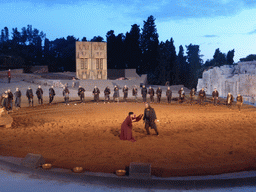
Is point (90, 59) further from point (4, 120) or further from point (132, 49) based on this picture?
point (4, 120)

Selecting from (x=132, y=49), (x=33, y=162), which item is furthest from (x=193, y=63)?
(x=33, y=162)

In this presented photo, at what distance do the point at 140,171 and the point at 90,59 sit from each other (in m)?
38.8

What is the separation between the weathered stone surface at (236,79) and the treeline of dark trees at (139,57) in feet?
56.8

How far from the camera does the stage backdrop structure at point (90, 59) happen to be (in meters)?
43.1

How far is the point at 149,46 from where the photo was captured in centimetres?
6206

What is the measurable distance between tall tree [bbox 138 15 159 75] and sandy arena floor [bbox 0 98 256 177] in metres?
47.5

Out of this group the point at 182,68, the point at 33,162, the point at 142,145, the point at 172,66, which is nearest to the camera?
the point at 33,162

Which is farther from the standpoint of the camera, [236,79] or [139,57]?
[139,57]

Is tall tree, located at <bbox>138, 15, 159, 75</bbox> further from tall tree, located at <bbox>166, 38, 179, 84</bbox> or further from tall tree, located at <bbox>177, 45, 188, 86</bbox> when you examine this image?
tall tree, located at <bbox>177, 45, 188, 86</bbox>

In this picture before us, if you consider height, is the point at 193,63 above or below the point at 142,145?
above

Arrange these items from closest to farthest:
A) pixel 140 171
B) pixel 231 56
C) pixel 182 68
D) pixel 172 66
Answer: pixel 140 171 → pixel 231 56 → pixel 172 66 → pixel 182 68

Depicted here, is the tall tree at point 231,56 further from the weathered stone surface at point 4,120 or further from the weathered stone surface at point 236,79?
the weathered stone surface at point 4,120

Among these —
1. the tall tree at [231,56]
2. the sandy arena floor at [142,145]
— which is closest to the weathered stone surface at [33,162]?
the sandy arena floor at [142,145]

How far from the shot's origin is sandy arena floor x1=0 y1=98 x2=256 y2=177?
7254 mm
